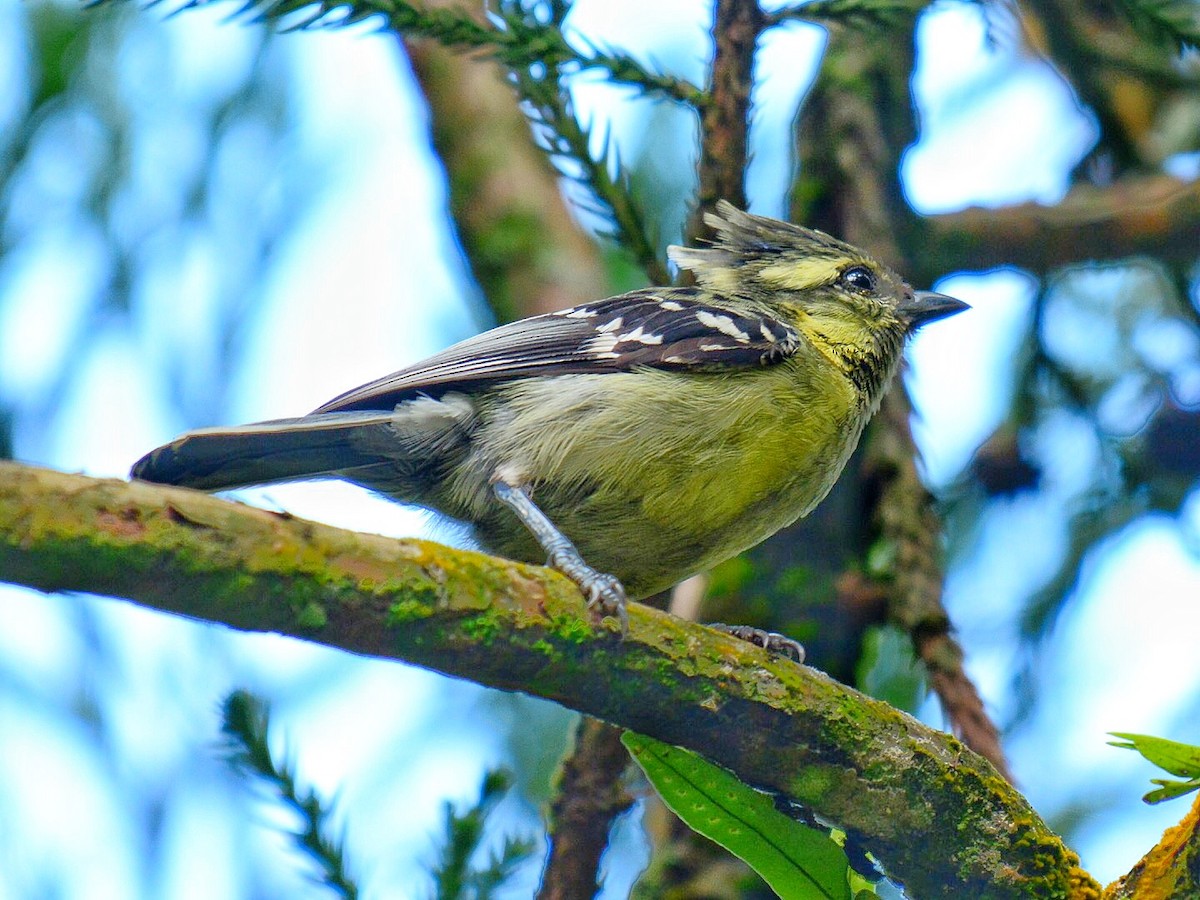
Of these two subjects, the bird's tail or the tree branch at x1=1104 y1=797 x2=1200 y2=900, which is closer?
the tree branch at x1=1104 y1=797 x2=1200 y2=900

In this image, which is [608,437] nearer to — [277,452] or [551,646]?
[277,452]

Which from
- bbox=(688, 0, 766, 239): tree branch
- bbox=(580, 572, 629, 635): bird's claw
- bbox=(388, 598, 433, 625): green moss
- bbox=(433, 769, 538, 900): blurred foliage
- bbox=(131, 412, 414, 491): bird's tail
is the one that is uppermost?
bbox=(688, 0, 766, 239): tree branch

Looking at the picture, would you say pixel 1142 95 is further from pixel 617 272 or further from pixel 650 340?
pixel 650 340

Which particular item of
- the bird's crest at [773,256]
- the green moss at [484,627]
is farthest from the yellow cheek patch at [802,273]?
the green moss at [484,627]

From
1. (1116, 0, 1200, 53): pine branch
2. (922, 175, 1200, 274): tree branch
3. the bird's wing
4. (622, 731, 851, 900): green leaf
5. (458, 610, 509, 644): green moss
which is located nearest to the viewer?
(458, 610, 509, 644): green moss

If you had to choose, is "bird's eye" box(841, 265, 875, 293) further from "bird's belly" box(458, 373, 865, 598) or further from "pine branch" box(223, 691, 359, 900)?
"pine branch" box(223, 691, 359, 900)

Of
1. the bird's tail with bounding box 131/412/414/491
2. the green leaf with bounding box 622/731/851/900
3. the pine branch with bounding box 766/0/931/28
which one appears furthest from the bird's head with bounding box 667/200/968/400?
the green leaf with bounding box 622/731/851/900

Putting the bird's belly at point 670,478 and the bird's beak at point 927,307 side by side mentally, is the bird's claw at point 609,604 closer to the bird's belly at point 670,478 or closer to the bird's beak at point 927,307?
the bird's belly at point 670,478
